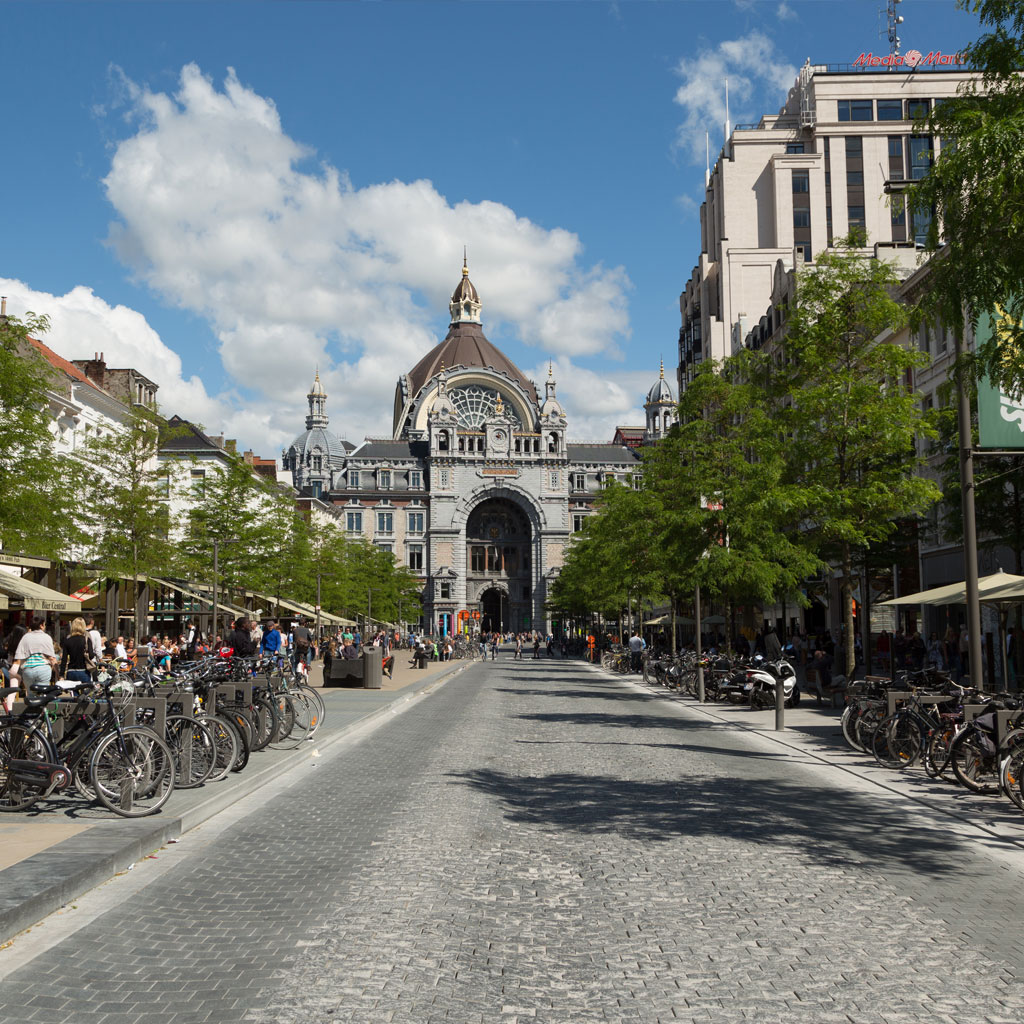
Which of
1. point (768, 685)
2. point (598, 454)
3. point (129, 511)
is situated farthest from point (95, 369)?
point (598, 454)

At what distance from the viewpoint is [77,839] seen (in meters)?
8.76

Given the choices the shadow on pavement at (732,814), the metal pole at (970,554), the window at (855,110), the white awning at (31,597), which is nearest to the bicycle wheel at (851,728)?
the metal pole at (970,554)

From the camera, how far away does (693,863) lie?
27.6ft

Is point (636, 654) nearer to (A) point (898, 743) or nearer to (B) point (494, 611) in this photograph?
(A) point (898, 743)

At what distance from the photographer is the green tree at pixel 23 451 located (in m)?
22.8

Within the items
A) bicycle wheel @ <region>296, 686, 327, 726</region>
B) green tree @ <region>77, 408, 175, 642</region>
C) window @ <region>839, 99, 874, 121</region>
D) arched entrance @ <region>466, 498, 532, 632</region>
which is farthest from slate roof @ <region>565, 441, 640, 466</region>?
bicycle wheel @ <region>296, 686, 327, 726</region>

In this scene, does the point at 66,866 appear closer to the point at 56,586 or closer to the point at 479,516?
the point at 56,586

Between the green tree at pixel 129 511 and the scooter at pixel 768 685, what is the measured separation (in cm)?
1759

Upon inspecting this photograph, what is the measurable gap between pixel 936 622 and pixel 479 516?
10022 cm

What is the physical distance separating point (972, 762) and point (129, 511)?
1071 inches

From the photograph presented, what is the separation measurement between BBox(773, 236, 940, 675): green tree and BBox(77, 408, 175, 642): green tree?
62.4 ft

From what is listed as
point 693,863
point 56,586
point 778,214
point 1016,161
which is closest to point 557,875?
point 693,863

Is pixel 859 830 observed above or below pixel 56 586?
below

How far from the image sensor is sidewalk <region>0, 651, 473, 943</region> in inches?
272
